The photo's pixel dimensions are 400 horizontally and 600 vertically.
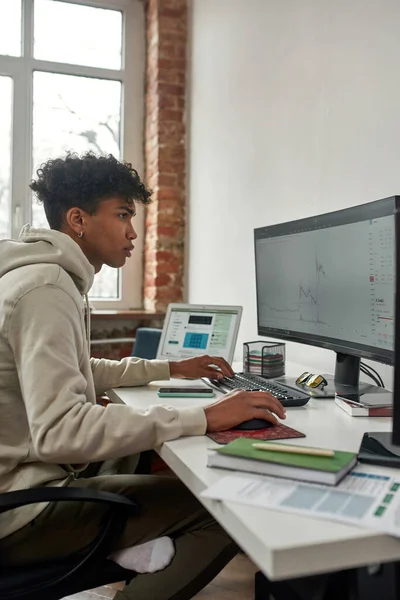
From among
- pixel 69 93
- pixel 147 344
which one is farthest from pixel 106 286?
pixel 147 344

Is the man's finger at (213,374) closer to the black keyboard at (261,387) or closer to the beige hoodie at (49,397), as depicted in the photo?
the black keyboard at (261,387)

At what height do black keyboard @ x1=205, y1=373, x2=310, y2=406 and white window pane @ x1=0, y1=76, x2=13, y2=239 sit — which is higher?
white window pane @ x1=0, y1=76, x2=13, y2=239

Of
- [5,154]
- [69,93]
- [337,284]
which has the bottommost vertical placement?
[337,284]

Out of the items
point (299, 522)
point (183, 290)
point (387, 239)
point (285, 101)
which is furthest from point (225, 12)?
point (299, 522)

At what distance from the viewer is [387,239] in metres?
1.45

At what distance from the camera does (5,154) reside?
404 cm

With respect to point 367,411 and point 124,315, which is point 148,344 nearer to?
point 124,315

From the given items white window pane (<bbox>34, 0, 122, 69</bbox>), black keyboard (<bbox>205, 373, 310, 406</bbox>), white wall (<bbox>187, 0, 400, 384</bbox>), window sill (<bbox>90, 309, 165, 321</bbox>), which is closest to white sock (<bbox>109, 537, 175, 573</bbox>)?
black keyboard (<bbox>205, 373, 310, 406</bbox>)

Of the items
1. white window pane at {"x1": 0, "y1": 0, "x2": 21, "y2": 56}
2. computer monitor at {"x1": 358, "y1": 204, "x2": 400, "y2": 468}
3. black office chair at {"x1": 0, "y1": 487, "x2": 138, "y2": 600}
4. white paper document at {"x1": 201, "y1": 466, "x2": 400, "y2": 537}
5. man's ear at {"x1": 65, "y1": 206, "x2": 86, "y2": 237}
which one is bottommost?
black office chair at {"x1": 0, "y1": 487, "x2": 138, "y2": 600}

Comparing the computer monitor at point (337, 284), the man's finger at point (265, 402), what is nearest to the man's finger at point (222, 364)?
the computer monitor at point (337, 284)

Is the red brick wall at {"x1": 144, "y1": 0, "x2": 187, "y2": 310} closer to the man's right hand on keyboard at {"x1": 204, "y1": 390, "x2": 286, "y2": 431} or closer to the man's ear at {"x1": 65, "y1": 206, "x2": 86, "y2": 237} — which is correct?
the man's ear at {"x1": 65, "y1": 206, "x2": 86, "y2": 237}

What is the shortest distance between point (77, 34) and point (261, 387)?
11.3 feet

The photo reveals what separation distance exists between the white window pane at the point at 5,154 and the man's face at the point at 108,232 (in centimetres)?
261

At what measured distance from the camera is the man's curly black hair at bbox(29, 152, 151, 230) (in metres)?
1.58
